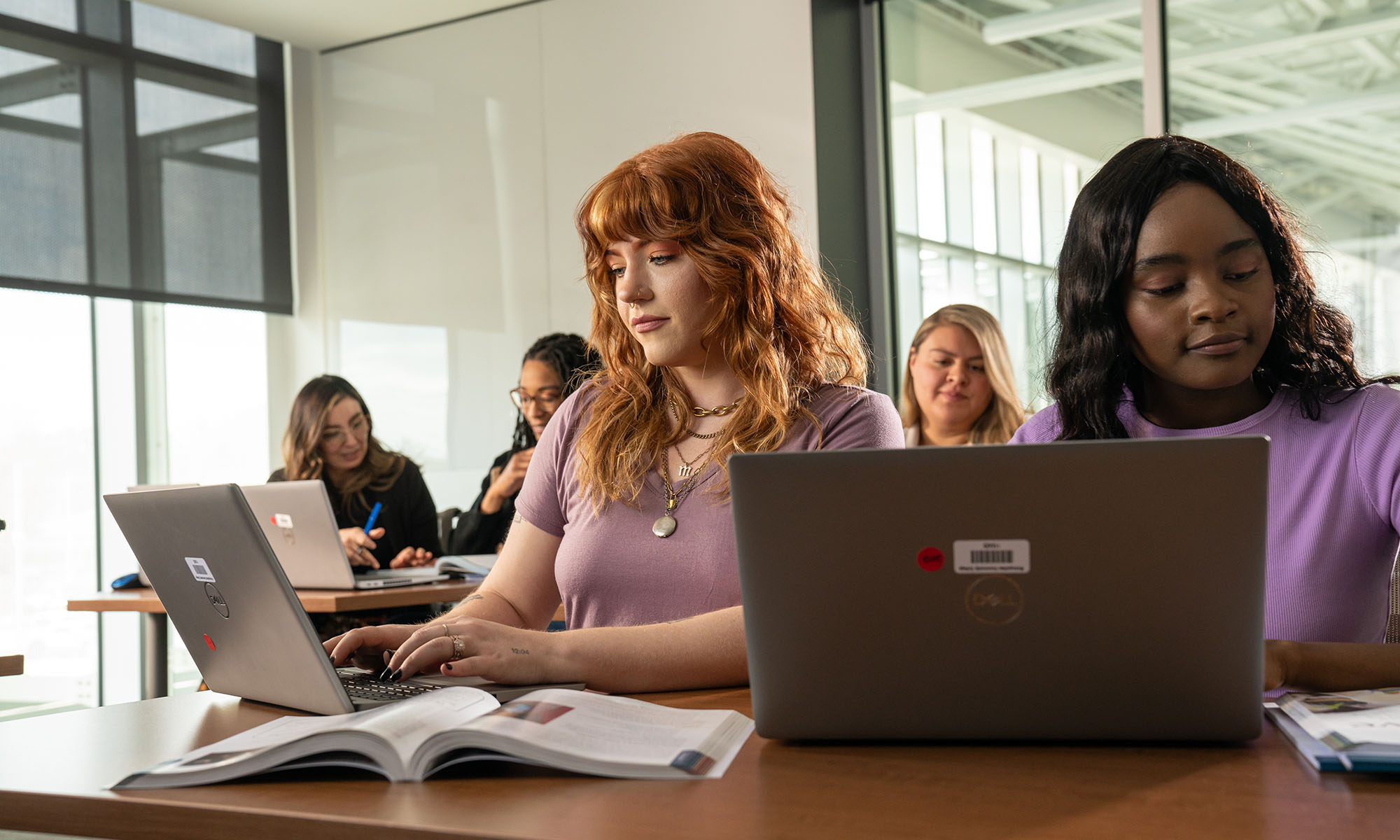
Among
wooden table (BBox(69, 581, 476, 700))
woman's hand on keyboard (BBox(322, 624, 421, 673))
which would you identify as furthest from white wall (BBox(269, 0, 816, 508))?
woman's hand on keyboard (BBox(322, 624, 421, 673))

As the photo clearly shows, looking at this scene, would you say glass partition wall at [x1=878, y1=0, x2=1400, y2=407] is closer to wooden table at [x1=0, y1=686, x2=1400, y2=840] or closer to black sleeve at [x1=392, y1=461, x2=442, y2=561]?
black sleeve at [x1=392, y1=461, x2=442, y2=561]

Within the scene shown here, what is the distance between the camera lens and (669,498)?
161 centimetres

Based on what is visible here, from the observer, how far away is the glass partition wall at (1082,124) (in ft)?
12.3

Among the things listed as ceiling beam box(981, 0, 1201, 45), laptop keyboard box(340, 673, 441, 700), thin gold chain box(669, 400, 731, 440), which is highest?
ceiling beam box(981, 0, 1201, 45)

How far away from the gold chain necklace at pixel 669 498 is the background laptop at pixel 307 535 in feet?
5.59

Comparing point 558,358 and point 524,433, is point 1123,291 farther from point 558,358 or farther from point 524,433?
point 524,433

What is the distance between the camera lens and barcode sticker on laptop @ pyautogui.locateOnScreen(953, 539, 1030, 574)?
89 cm

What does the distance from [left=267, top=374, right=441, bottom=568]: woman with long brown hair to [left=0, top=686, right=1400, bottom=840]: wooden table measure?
3155mm

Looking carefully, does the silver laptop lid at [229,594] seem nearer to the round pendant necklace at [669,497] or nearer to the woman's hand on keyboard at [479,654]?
the woman's hand on keyboard at [479,654]

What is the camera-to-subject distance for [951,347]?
3.70 metres

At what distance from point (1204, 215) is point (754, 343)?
0.59 meters

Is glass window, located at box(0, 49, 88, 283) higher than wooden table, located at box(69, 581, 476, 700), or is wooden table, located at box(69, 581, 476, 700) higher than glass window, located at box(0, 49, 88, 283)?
glass window, located at box(0, 49, 88, 283)

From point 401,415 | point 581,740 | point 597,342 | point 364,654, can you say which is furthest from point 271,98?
point 581,740

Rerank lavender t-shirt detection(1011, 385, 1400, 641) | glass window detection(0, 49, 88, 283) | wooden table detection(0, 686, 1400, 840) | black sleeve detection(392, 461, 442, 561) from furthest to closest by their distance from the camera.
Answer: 1. glass window detection(0, 49, 88, 283)
2. black sleeve detection(392, 461, 442, 561)
3. lavender t-shirt detection(1011, 385, 1400, 641)
4. wooden table detection(0, 686, 1400, 840)
